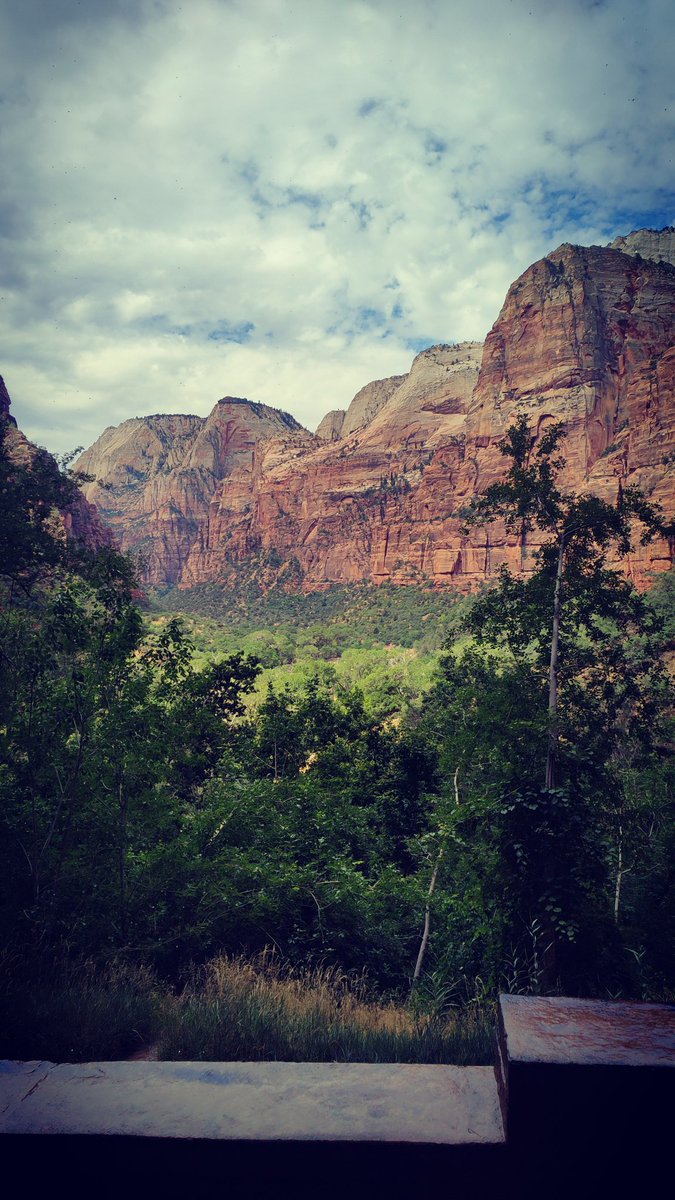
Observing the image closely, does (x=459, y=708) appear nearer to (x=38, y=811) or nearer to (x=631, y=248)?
(x=38, y=811)

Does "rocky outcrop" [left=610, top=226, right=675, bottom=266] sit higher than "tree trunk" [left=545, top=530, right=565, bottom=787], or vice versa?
"rocky outcrop" [left=610, top=226, right=675, bottom=266]

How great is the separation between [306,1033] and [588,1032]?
5.85 ft

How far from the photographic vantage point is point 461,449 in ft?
282

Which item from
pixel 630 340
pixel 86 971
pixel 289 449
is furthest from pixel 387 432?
pixel 86 971

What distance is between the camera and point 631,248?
95.8 meters

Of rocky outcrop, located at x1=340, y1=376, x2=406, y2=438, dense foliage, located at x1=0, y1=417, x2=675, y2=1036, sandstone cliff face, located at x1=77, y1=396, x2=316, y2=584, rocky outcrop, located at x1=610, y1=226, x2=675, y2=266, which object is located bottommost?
dense foliage, located at x1=0, y1=417, x2=675, y2=1036

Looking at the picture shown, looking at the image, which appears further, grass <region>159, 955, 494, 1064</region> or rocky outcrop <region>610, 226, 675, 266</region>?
rocky outcrop <region>610, 226, 675, 266</region>

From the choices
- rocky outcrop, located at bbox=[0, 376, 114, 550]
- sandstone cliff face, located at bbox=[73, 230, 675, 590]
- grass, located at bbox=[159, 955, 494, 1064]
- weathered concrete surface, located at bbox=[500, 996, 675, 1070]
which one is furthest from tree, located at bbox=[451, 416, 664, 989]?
sandstone cliff face, located at bbox=[73, 230, 675, 590]

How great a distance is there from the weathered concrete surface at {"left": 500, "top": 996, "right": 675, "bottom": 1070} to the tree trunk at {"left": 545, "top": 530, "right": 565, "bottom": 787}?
21.2 feet

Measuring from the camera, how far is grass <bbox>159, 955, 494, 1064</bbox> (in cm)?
276

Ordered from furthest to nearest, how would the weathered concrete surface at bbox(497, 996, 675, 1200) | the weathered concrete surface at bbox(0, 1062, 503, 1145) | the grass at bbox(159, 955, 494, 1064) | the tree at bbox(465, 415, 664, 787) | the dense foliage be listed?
the tree at bbox(465, 415, 664, 787) → the dense foliage → the grass at bbox(159, 955, 494, 1064) → the weathered concrete surface at bbox(0, 1062, 503, 1145) → the weathered concrete surface at bbox(497, 996, 675, 1200)

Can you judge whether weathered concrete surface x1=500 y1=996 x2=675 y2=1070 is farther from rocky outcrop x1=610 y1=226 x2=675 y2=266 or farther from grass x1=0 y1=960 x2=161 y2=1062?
rocky outcrop x1=610 y1=226 x2=675 y2=266

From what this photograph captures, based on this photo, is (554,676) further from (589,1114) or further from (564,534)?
(589,1114)

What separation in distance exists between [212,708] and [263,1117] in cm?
986
